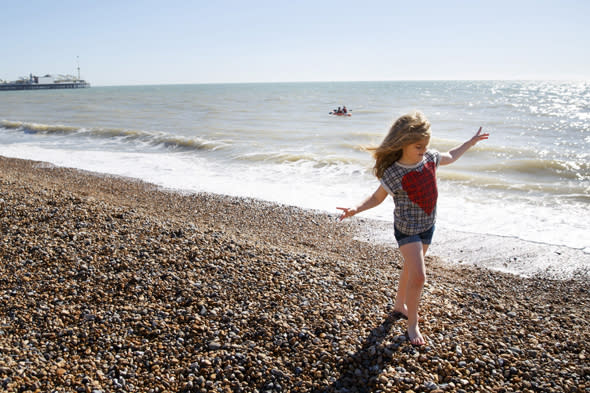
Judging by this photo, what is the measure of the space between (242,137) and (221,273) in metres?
18.3

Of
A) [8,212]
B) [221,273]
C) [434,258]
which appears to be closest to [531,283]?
[434,258]

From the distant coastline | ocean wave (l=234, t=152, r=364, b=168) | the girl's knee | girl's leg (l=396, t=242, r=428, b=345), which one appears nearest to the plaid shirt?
girl's leg (l=396, t=242, r=428, b=345)

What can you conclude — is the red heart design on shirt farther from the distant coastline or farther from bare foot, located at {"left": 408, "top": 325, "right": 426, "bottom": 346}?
the distant coastline

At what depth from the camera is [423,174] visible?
359cm

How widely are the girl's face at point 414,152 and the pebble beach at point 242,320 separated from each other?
5.05ft

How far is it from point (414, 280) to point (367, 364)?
782mm

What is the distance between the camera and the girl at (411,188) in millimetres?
3518

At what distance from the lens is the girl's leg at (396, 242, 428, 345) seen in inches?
138

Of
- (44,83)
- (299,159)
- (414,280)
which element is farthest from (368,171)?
(44,83)

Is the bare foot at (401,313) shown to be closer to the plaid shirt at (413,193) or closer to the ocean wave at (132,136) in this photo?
the plaid shirt at (413,193)

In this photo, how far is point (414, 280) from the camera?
3498mm

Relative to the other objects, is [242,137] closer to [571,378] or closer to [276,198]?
[276,198]

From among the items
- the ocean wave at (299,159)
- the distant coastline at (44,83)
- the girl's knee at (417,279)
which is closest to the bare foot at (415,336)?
the girl's knee at (417,279)

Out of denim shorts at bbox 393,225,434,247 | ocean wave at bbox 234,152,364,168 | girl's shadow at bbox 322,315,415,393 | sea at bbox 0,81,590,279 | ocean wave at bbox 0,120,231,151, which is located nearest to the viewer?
girl's shadow at bbox 322,315,415,393
